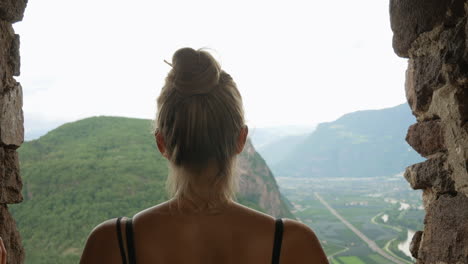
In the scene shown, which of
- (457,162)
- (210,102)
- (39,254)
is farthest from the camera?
(39,254)

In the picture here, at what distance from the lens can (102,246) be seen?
1.18 metres

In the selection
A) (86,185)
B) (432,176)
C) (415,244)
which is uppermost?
(432,176)

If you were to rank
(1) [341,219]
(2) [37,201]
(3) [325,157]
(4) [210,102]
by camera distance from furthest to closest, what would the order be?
(3) [325,157] → (1) [341,219] → (2) [37,201] → (4) [210,102]

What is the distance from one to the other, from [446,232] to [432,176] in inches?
8.6

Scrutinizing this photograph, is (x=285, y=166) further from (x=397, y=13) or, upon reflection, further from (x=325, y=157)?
(x=397, y=13)

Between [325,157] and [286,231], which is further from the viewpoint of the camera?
[325,157]

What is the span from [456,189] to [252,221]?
30.5 inches

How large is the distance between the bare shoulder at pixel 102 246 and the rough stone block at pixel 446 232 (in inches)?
43.5

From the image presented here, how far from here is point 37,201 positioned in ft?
25.3

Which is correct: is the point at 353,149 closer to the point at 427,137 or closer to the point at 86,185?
the point at 86,185

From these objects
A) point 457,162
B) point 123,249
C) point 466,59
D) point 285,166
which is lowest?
point 285,166

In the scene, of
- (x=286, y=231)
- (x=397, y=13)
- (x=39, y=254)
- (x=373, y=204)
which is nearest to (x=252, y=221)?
(x=286, y=231)

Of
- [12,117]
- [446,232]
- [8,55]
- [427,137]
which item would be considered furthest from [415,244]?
[8,55]

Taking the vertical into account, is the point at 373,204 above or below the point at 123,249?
below
